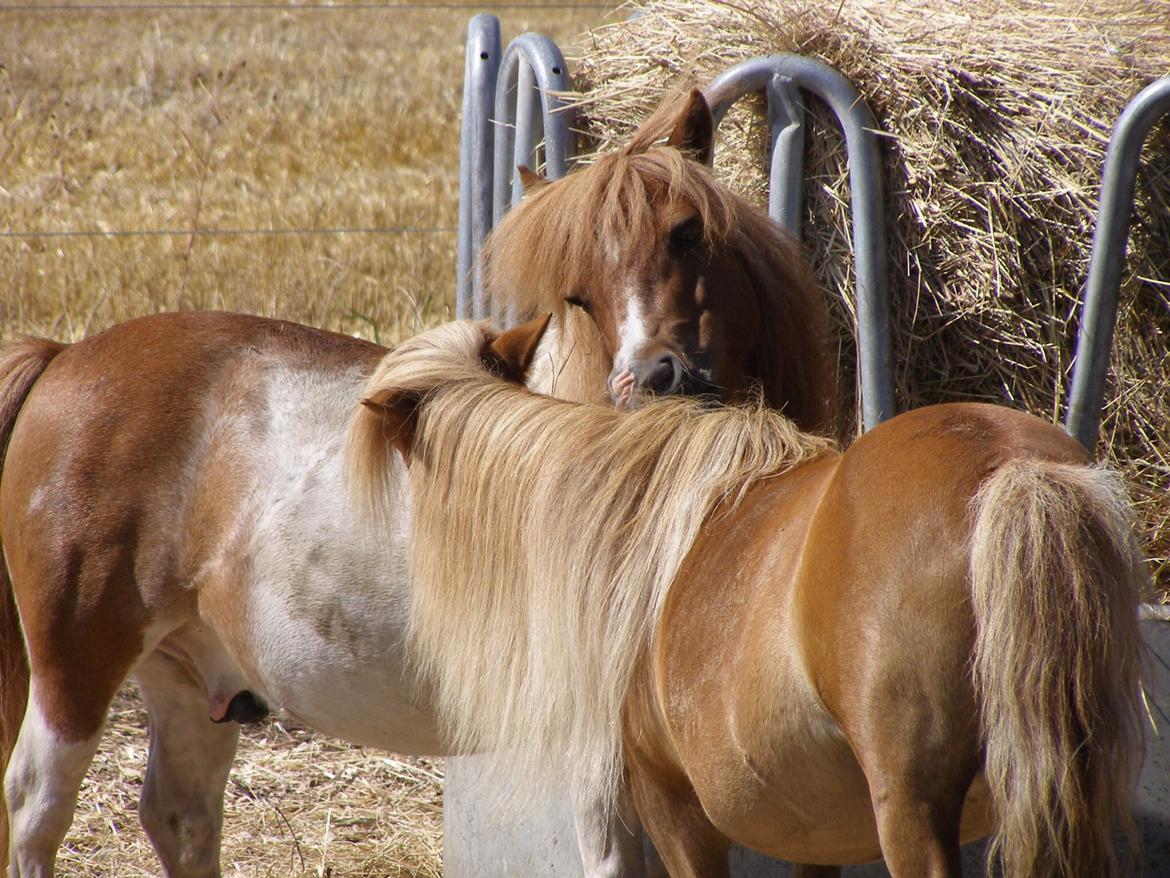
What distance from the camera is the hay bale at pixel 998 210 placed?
2637mm

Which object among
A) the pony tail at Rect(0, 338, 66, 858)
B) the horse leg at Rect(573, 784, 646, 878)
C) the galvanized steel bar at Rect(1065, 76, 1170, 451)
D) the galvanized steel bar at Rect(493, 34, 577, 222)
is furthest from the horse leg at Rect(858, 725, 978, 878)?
the pony tail at Rect(0, 338, 66, 858)

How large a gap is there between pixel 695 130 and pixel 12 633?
1.92 m

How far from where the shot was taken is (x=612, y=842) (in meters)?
2.20

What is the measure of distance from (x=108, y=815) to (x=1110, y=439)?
295cm

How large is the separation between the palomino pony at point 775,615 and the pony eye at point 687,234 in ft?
1.41

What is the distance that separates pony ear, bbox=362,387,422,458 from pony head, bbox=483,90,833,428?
1.33ft

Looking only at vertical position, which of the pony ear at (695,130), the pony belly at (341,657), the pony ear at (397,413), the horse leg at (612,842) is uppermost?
the pony ear at (695,130)

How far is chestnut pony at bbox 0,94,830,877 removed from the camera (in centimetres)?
236

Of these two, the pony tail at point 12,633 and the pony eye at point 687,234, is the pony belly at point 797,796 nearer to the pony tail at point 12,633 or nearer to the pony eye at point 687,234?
the pony eye at point 687,234

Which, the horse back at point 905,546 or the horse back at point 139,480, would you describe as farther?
the horse back at point 139,480

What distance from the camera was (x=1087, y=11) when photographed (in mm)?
3252

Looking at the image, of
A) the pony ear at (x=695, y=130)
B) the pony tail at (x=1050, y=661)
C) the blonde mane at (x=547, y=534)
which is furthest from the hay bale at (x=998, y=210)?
the pony tail at (x=1050, y=661)

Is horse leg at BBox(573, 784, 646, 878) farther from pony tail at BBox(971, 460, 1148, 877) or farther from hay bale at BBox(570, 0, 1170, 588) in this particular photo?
hay bale at BBox(570, 0, 1170, 588)

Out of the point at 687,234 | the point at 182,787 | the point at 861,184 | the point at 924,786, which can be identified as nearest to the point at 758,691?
the point at 924,786
